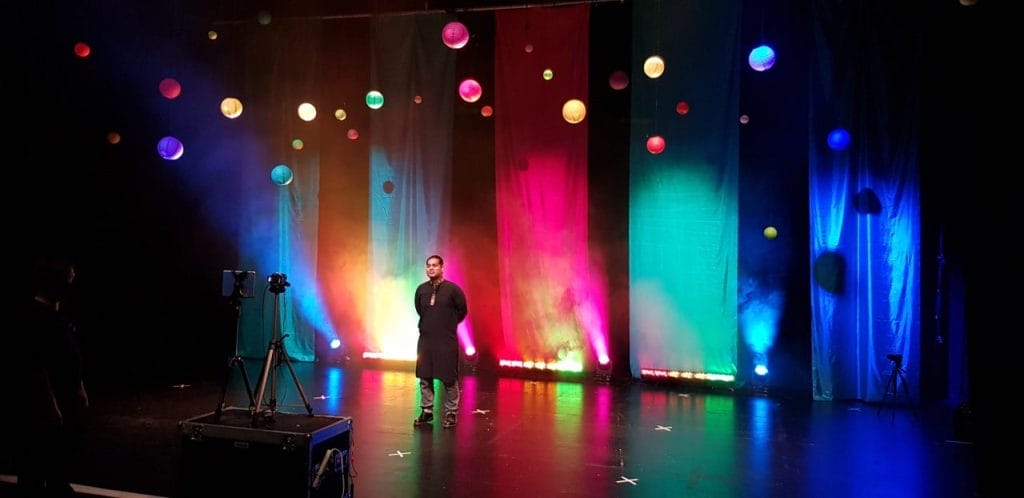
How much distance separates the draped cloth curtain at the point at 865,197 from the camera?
7520 mm

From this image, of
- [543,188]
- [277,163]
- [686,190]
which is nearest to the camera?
[686,190]

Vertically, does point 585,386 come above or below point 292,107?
below

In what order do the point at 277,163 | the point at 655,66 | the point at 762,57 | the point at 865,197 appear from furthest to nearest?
the point at 277,163 < the point at 865,197 < the point at 655,66 < the point at 762,57

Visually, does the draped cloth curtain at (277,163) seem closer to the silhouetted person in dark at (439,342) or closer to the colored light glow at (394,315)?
the colored light glow at (394,315)

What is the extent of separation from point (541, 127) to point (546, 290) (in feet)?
7.09

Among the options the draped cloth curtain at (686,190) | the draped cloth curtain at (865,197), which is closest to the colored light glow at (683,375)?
the draped cloth curtain at (686,190)

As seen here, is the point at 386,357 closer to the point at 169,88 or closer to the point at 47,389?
the point at 169,88

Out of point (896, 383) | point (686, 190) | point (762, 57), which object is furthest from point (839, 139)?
point (896, 383)

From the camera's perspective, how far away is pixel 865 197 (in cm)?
768

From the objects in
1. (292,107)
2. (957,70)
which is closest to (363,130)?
(292,107)

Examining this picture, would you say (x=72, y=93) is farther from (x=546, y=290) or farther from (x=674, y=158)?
(x=674, y=158)

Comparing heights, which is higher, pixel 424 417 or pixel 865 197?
pixel 865 197

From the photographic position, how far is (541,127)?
28.9 ft

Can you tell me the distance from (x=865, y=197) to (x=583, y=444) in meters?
4.78
